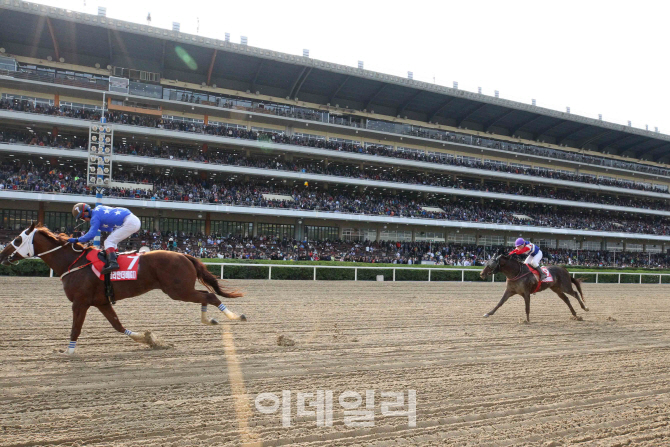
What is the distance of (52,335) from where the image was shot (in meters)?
6.46

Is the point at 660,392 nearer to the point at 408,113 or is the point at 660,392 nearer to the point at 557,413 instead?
the point at 557,413

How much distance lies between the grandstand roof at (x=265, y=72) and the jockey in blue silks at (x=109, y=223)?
26029mm

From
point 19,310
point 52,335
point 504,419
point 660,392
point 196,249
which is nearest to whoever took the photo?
point 504,419

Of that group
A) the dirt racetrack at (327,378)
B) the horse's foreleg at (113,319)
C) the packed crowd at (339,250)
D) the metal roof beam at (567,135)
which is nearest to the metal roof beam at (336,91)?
the packed crowd at (339,250)

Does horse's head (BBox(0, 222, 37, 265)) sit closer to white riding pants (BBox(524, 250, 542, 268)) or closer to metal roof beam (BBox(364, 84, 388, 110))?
white riding pants (BBox(524, 250, 542, 268))

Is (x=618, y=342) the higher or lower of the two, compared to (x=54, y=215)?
lower

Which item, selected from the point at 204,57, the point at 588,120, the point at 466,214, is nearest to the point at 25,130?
the point at 204,57

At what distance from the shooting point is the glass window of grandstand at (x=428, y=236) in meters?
35.8

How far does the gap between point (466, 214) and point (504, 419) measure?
108 ft

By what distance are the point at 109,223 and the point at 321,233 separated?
27.1 metres

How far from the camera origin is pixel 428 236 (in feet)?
119

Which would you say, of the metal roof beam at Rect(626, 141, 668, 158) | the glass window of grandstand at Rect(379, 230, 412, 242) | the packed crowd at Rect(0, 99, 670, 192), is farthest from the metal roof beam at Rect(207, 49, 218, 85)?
the metal roof beam at Rect(626, 141, 668, 158)

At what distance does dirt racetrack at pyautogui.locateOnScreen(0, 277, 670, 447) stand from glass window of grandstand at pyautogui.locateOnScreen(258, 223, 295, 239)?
22088 millimetres

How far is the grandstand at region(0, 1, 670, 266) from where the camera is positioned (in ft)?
87.5
